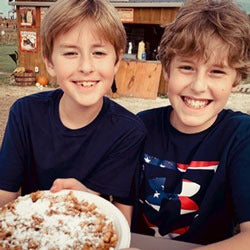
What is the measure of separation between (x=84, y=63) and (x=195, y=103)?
46cm

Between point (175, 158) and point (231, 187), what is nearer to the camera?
point (231, 187)

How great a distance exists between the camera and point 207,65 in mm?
1403

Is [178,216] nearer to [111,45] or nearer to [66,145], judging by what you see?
[66,145]

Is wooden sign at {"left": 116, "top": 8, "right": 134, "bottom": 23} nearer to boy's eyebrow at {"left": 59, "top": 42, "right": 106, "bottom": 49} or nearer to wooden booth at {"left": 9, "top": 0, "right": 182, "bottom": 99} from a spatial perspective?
wooden booth at {"left": 9, "top": 0, "right": 182, "bottom": 99}

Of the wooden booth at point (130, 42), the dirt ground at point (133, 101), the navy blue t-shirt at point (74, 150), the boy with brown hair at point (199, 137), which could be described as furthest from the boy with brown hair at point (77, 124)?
the wooden booth at point (130, 42)

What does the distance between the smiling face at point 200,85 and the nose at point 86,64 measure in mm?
324

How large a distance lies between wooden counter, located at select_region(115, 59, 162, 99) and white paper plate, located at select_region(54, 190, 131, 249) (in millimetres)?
7791

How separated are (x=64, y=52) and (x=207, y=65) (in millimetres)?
569

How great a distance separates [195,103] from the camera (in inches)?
57.7

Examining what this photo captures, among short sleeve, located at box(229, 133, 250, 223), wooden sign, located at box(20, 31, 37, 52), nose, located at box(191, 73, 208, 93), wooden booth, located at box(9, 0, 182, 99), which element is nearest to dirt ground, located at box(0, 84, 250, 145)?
wooden booth, located at box(9, 0, 182, 99)

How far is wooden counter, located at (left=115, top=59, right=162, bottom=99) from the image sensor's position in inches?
356

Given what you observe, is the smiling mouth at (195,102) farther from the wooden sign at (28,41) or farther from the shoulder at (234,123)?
the wooden sign at (28,41)

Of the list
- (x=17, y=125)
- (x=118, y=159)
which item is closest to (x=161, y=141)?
(x=118, y=159)

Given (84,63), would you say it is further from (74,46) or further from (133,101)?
(133,101)
